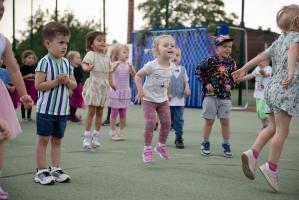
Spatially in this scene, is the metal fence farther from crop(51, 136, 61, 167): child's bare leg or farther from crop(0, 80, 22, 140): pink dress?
crop(0, 80, 22, 140): pink dress

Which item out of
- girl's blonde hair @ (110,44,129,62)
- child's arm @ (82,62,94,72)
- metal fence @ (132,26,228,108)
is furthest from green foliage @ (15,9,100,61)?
child's arm @ (82,62,94,72)

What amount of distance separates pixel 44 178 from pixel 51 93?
0.73 metres

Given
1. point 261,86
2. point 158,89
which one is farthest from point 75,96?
point 158,89

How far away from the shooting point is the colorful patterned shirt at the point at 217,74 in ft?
19.7

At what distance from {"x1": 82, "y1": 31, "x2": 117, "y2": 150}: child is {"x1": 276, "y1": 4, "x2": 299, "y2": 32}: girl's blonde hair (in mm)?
2854

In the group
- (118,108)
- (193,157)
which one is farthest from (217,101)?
(118,108)

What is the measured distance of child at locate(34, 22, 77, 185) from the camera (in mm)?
4176

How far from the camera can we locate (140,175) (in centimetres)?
452

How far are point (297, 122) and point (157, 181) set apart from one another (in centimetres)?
727

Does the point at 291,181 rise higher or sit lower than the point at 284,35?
lower

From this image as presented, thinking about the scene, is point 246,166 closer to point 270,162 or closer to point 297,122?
point 270,162

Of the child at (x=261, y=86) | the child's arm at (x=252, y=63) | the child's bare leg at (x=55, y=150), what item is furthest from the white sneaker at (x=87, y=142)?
the child at (x=261, y=86)

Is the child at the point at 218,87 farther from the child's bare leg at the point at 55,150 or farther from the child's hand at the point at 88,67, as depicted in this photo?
the child's bare leg at the point at 55,150

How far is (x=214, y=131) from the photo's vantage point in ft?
28.9
